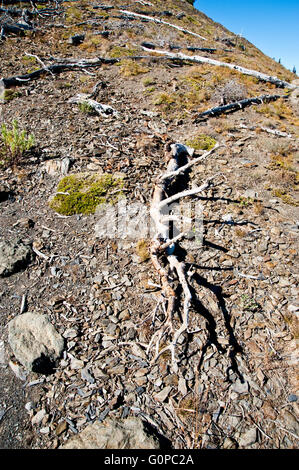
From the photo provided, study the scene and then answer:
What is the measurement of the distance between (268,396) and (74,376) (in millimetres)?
2648

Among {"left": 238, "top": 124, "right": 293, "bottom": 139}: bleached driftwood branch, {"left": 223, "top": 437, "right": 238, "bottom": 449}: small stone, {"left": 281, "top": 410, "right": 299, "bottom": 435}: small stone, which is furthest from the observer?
{"left": 238, "top": 124, "right": 293, "bottom": 139}: bleached driftwood branch

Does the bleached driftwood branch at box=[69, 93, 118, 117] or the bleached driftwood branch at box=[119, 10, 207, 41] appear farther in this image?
the bleached driftwood branch at box=[119, 10, 207, 41]

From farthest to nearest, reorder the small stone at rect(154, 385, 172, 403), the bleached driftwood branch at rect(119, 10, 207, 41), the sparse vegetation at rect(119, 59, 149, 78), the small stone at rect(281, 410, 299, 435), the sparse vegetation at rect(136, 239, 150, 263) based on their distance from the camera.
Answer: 1. the bleached driftwood branch at rect(119, 10, 207, 41)
2. the sparse vegetation at rect(119, 59, 149, 78)
3. the sparse vegetation at rect(136, 239, 150, 263)
4. the small stone at rect(154, 385, 172, 403)
5. the small stone at rect(281, 410, 299, 435)

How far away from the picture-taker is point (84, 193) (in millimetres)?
6156

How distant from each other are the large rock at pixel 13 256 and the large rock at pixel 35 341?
3.50 ft

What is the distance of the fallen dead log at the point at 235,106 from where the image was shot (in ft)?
34.9

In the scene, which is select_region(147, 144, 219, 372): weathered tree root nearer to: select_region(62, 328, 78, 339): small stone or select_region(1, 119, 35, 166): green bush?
select_region(62, 328, 78, 339): small stone

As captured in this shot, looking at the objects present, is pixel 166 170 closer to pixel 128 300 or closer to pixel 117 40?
pixel 128 300

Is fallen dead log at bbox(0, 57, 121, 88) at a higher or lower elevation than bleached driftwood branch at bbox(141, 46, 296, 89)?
lower

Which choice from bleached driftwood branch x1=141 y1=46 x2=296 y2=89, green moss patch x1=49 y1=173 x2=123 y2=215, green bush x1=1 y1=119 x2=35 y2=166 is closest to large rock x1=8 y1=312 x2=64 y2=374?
green moss patch x1=49 y1=173 x2=123 y2=215

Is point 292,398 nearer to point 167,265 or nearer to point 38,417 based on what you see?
point 167,265

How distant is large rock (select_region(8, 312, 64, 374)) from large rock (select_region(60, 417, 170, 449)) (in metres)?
0.98

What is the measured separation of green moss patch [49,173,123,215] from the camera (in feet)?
19.5
